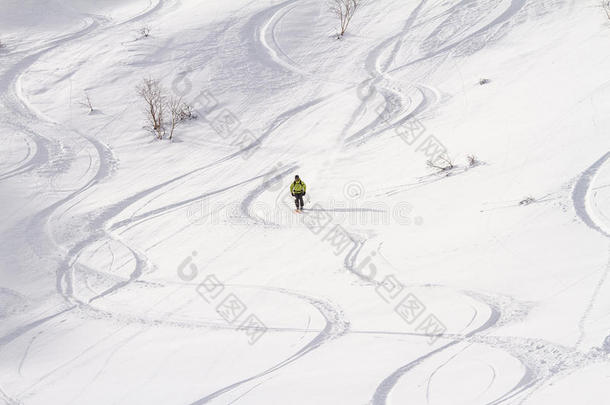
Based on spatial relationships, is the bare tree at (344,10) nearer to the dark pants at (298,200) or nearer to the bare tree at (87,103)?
the bare tree at (87,103)

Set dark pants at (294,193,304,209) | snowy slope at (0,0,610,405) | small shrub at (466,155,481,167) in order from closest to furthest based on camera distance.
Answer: snowy slope at (0,0,610,405)
small shrub at (466,155,481,167)
dark pants at (294,193,304,209)

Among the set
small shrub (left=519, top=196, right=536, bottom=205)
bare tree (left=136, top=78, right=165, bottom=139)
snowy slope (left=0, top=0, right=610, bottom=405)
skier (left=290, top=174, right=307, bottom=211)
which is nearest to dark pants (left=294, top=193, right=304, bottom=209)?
skier (left=290, top=174, right=307, bottom=211)

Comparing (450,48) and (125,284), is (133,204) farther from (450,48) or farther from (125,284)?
(450,48)

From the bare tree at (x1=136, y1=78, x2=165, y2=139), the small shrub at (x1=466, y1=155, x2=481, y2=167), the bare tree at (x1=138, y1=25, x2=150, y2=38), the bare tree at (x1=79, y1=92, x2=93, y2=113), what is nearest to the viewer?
the small shrub at (x1=466, y1=155, x2=481, y2=167)

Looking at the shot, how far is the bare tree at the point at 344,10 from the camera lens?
1124 inches

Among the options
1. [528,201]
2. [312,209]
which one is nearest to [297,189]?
[312,209]

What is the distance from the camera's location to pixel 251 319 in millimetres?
11531

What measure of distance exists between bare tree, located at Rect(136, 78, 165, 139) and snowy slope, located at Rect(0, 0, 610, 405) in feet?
2.46

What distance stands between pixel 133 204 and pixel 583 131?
40.9ft

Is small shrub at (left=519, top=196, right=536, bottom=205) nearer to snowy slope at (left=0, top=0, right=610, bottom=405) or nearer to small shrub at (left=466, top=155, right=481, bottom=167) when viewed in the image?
snowy slope at (left=0, top=0, right=610, bottom=405)

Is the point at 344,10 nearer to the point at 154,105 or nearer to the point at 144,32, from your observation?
the point at 144,32

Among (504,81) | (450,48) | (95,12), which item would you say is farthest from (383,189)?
(95,12)

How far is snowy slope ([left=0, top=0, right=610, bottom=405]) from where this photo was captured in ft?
30.4

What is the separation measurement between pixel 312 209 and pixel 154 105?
1000 cm
